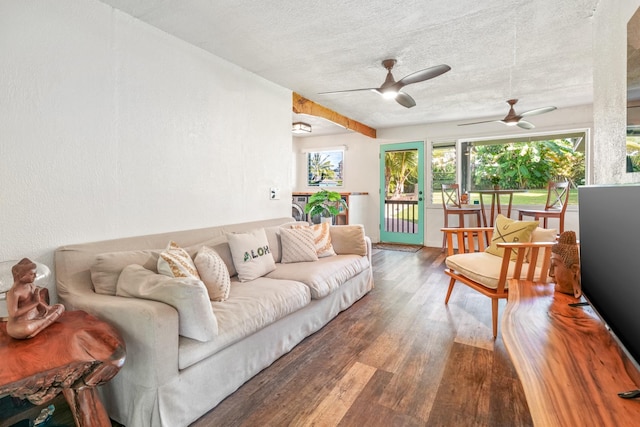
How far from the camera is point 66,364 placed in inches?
45.4

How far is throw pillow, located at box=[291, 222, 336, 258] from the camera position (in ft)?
10.4

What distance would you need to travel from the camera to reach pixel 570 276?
1.70 metres

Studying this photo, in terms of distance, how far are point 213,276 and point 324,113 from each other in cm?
344

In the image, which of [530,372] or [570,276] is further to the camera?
[570,276]

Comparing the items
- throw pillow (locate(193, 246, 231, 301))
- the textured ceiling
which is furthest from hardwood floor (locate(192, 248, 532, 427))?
the textured ceiling

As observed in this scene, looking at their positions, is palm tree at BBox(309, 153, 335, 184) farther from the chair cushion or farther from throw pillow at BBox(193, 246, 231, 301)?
throw pillow at BBox(193, 246, 231, 301)

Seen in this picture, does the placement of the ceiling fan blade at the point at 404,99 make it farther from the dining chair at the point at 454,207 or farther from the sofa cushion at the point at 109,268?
the sofa cushion at the point at 109,268

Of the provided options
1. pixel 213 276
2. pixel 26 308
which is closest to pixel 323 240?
pixel 213 276

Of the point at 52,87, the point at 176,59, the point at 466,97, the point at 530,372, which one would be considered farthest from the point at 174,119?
the point at 466,97

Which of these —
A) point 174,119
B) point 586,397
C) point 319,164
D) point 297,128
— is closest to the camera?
point 586,397

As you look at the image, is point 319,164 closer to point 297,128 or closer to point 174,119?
point 297,128

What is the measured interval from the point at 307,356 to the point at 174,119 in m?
2.04

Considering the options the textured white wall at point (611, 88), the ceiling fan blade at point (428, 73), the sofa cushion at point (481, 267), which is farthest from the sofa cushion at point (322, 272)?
the textured white wall at point (611, 88)

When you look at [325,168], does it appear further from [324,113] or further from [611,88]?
[611,88]
